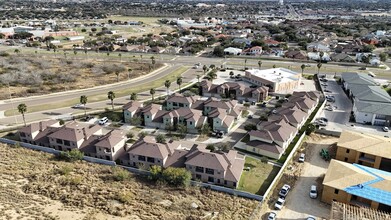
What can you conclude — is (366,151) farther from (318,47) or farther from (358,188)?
Result: (318,47)

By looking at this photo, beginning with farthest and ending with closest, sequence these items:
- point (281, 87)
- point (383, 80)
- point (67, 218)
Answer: point (383, 80)
point (281, 87)
point (67, 218)

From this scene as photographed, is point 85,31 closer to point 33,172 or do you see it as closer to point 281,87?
point 281,87

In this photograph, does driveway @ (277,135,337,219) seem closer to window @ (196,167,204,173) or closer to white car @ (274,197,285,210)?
white car @ (274,197,285,210)

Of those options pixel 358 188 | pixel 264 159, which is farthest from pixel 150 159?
pixel 358 188

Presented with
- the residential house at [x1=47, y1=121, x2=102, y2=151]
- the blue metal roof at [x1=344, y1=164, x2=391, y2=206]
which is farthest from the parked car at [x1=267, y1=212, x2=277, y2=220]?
the residential house at [x1=47, y1=121, x2=102, y2=151]

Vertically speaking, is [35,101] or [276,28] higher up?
[276,28]

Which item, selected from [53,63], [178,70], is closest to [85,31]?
[53,63]

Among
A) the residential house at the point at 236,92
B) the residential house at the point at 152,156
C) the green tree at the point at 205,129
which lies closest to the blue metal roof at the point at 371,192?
the residential house at the point at 152,156

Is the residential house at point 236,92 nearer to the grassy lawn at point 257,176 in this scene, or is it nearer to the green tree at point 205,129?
the green tree at point 205,129
